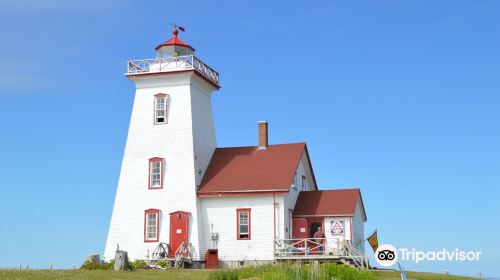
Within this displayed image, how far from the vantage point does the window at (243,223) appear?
32.4 meters

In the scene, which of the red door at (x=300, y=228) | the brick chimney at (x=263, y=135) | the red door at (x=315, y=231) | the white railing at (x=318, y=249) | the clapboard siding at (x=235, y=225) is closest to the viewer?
the white railing at (x=318, y=249)

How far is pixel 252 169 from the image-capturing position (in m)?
34.2

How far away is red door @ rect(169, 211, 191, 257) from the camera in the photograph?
32.7 m

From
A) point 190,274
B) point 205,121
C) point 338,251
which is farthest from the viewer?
point 205,121

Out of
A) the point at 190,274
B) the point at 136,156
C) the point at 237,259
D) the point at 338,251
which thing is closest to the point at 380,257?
the point at 190,274

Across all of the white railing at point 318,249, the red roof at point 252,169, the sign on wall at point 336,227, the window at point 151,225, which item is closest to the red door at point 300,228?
the white railing at point 318,249

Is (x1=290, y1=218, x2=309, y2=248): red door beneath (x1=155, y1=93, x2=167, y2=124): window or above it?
beneath

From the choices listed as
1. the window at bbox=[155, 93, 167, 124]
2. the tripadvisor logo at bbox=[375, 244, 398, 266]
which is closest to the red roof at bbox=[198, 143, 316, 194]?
the window at bbox=[155, 93, 167, 124]

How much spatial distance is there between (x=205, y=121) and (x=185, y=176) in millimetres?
3903

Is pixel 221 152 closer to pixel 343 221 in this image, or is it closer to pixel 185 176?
pixel 185 176

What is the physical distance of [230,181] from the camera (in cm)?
3350

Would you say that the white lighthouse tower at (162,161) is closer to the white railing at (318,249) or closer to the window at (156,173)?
the window at (156,173)

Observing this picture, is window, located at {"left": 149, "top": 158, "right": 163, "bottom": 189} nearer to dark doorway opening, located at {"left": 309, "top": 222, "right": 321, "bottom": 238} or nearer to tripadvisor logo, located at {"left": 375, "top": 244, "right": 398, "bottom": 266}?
dark doorway opening, located at {"left": 309, "top": 222, "right": 321, "bottom": 238}

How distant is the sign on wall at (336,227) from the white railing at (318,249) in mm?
600
